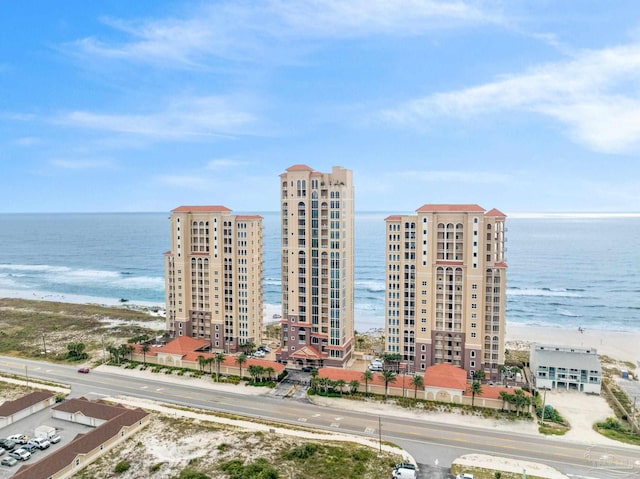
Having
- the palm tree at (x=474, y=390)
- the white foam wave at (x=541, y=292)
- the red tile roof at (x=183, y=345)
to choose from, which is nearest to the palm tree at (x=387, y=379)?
the palm tree at (x=474, y=390)

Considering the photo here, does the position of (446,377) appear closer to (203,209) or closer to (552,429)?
(552,429)

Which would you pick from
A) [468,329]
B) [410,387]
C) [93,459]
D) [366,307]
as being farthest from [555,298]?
[93,459]

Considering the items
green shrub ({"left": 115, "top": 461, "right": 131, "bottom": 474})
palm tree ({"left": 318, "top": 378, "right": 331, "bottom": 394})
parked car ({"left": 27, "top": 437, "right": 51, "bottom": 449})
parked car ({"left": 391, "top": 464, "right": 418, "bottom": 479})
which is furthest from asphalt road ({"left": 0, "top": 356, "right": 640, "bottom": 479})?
green shrub ({"left": 115, "top": 461, "right": 131, "bottom": 474})

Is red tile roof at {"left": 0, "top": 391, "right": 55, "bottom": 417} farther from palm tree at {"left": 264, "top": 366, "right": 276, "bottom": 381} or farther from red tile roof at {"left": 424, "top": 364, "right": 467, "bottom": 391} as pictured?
red tile roof at {"left": 424, "top": 364, "right": 467, "bottom": 391}

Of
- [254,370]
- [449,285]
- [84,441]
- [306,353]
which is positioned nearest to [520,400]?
[449,285]

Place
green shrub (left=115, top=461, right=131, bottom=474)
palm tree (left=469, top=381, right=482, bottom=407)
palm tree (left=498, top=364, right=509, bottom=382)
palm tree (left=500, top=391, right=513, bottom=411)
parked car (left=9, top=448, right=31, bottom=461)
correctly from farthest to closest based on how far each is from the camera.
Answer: palm tree (left=498, top=364, right=509, bottom=382) < palm tree (left=469, top=381, right=482, bottom=407) < palm tree (left=500, top=391, right=513, bottom=411) < parked car (left=9, top=448, right=31, bottom=461) < green shrub (left=115, top=461, right=131, bottom=474)

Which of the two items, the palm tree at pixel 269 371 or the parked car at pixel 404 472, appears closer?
the parked car at pixel 404 472

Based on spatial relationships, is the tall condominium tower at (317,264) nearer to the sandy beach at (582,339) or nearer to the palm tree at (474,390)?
the palm tree at (474,390)

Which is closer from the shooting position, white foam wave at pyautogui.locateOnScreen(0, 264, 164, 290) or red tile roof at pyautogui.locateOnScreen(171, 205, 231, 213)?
red tile roof at pyautogui.locateOnScreen(171, 205, 231, 213)
